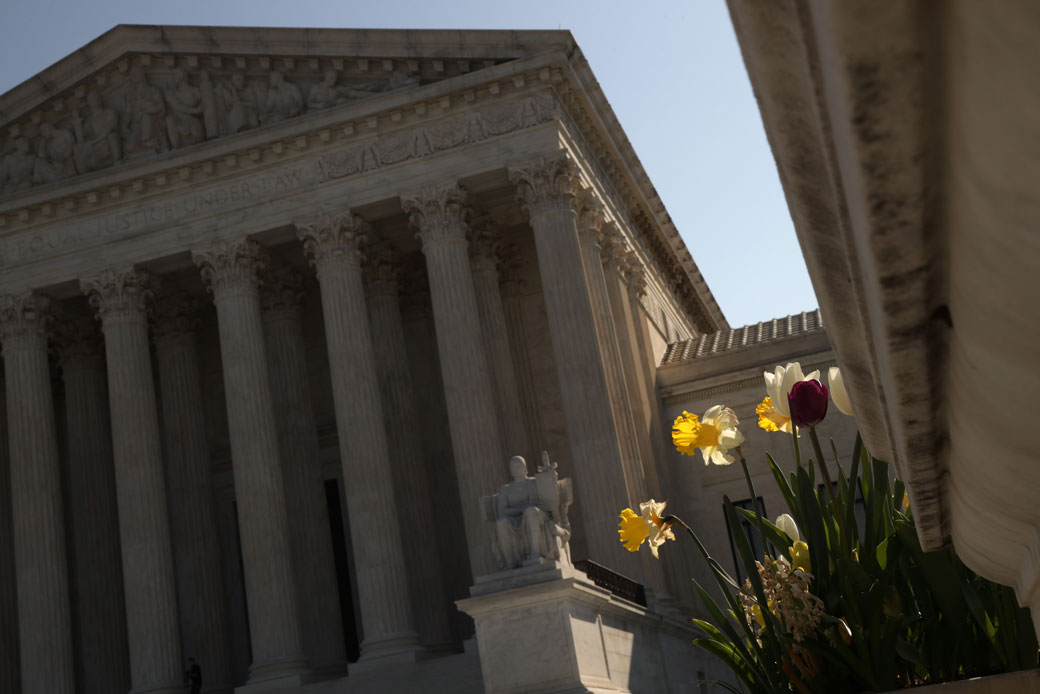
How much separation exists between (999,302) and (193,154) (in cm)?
2890

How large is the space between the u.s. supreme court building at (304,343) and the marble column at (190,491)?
7cm

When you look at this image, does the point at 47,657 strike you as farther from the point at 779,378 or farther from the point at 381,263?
the point at 779,378

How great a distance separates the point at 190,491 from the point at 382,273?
7.41 meters

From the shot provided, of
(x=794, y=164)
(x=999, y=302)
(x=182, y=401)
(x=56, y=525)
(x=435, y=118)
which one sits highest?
(x=435, y=118)

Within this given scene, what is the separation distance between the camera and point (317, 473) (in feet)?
99.8

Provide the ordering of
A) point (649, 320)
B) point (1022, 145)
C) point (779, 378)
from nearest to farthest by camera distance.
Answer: point (1022, 145)
point (779, 378)
point (649, 320)

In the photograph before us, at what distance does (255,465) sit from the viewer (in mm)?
26875

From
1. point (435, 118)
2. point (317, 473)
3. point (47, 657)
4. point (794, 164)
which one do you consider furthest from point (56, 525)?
point (794, 164)

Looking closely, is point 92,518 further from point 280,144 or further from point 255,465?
point 280,144

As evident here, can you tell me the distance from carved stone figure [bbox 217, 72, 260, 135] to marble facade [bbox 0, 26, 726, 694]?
60mm

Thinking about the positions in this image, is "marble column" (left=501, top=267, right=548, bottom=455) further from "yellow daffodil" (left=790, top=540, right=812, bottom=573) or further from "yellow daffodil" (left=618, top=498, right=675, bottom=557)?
"yellow daffodil" (left=790, top=540, right=812, bottom=573)

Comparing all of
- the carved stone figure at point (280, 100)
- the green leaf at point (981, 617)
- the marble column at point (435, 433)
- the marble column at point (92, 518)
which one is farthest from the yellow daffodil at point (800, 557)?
the marble column at point (92, 518)

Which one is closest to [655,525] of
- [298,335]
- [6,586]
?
[298,335]

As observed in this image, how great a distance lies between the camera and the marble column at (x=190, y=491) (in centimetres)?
2989
